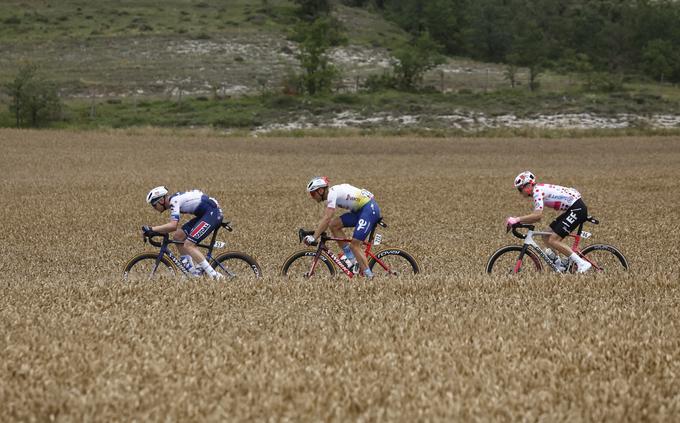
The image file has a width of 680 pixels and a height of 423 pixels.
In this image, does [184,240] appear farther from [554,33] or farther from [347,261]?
[554,33]

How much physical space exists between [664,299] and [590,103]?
5670 centimetres

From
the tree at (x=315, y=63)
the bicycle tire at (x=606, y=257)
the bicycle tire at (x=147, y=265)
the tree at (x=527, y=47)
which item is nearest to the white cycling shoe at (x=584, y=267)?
the bicycle tire at (x=606, y=257)

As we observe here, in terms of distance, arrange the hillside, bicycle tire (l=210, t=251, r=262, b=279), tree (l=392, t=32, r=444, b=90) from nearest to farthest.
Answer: bicycle tire (l=210, t=251, r=262, b=279) < the hillside < tree (l=392, t=32, r=444, b=90)

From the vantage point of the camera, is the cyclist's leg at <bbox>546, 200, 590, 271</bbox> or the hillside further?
the hillside

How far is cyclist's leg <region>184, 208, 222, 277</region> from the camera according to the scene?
12906 millimetres

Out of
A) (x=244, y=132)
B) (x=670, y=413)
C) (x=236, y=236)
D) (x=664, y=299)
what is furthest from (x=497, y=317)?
(x=244, y=132)

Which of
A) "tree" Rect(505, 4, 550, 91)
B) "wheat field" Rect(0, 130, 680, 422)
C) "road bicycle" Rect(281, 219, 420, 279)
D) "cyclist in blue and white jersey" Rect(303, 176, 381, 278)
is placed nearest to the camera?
"wheat field" Rect(0, 130, 680, 422)

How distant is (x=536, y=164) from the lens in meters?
39.9

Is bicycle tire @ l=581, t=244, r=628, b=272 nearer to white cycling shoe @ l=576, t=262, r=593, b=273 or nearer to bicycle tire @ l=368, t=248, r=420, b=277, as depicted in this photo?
white cycling shoe @ l=576, t=262, r=593, b=273

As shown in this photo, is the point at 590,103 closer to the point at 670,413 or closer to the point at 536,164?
the point at 536,164

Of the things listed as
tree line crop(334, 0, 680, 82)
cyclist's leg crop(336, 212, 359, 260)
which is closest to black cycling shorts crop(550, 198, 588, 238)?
cyclist's leg crop(336, 212, 359, 260)

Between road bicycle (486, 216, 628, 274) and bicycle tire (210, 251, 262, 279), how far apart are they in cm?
391

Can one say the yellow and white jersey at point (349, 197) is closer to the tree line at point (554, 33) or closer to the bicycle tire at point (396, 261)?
the bicycle tire at point (396, 261)

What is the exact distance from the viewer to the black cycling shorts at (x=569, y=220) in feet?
43.2
